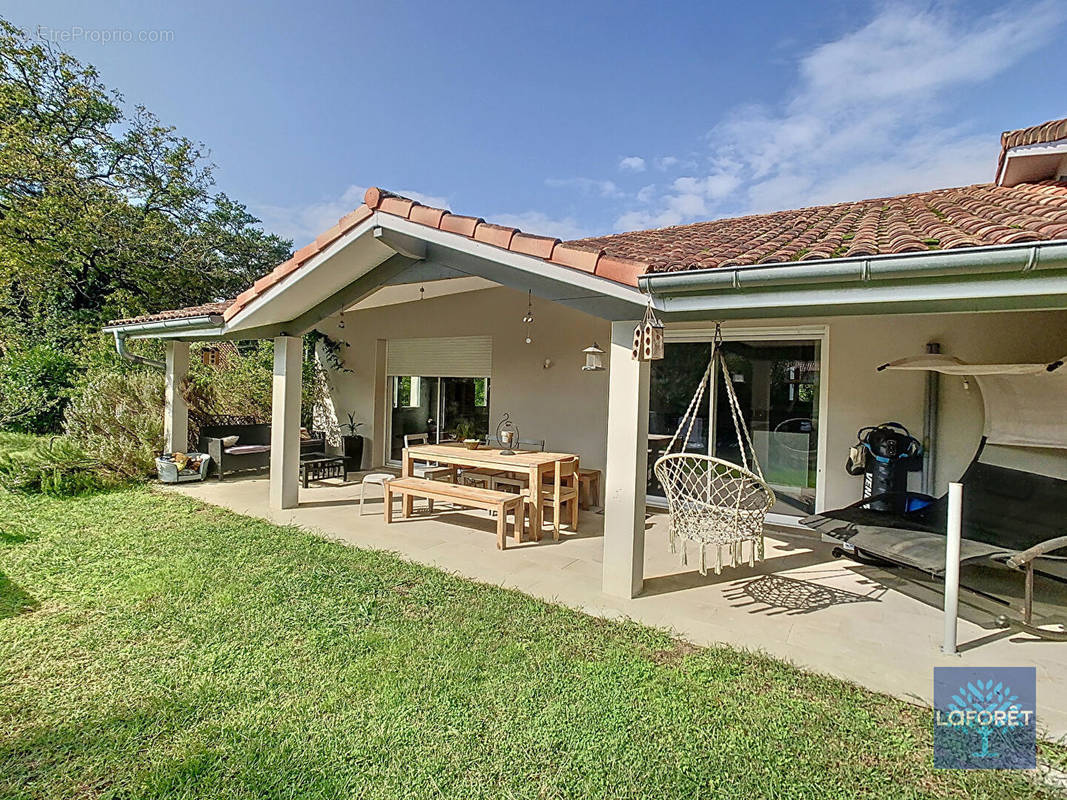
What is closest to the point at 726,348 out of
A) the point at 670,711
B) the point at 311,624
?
the point at 670,711

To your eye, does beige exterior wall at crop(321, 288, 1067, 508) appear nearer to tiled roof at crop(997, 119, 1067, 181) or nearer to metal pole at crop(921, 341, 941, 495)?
metal pole at crop(921, 341, 941, 495)

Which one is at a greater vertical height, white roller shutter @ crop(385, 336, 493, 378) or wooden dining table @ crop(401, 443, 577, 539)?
white roller shutter @ crop(385, 336, 493, 378)

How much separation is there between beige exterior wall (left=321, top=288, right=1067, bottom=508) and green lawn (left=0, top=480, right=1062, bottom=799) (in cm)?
452

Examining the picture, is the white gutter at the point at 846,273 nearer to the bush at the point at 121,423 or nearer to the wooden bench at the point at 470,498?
the wooden bench at the point at 470,498

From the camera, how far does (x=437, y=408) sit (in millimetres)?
11570

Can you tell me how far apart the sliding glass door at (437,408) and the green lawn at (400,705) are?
5824 mm

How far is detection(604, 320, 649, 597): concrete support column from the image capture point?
477 cm

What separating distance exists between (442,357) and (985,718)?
961 centimetres

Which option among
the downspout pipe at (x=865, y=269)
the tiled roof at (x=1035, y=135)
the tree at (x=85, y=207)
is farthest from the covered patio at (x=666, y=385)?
the tree at (x=85, y=207)

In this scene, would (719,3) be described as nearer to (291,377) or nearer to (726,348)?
(726,348)

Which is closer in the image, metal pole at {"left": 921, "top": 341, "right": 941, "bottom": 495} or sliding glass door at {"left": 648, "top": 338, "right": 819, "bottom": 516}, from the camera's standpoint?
Result: metal pole at {"left": 921, "top": 341, "right": 941, "bottom": 495}

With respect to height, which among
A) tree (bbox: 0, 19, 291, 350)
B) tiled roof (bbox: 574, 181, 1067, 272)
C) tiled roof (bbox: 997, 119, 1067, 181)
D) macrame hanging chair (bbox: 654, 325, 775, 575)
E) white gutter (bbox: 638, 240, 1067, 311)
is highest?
tree (bbox: 0, 19, 291, 350)

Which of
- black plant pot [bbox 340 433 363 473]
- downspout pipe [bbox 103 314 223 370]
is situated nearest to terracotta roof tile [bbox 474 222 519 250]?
downspout pipe [bbox 103 314 223 370]

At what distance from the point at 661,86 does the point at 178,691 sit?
14.1 m
